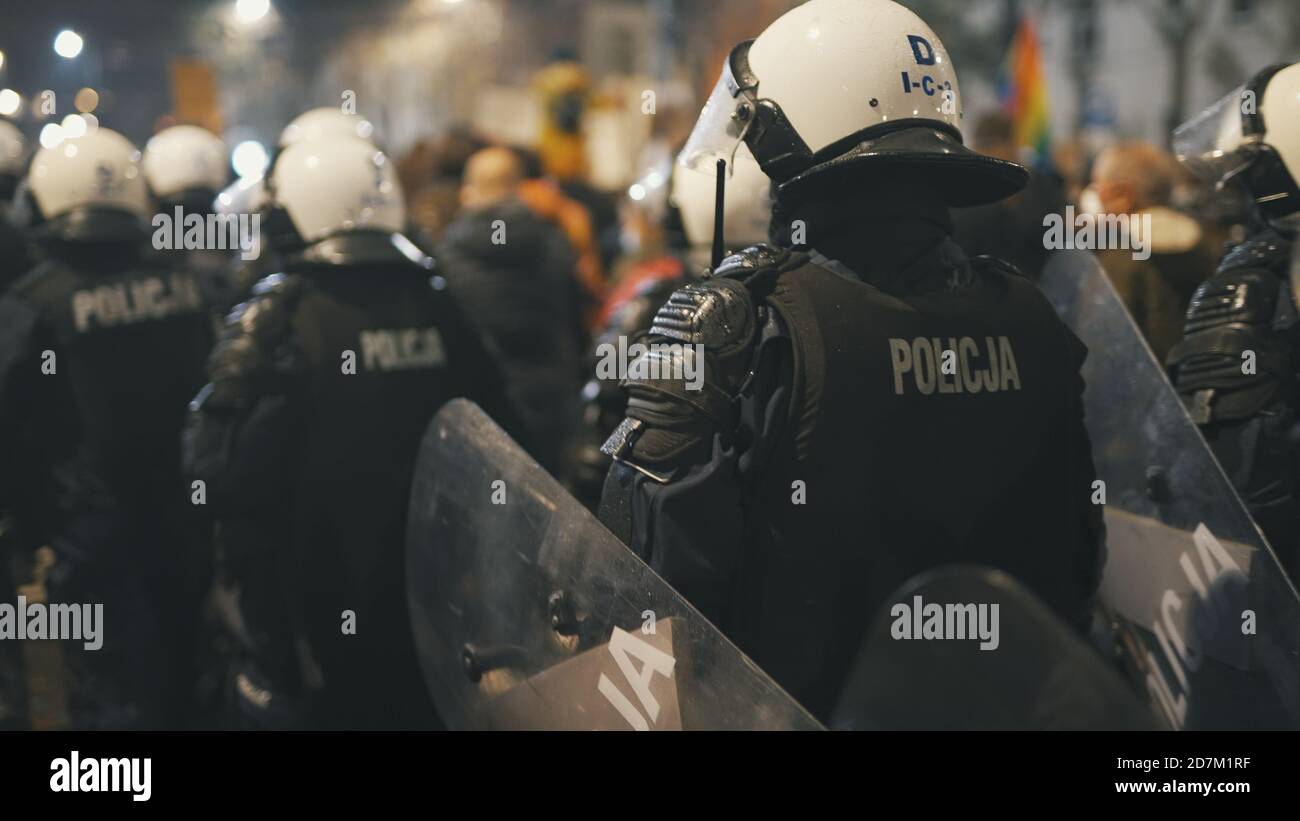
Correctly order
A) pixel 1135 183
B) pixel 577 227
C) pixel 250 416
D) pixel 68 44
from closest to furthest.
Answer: pixel 250 416 → pixel 1135 183 → pixel 577 227 → pixel 68 44

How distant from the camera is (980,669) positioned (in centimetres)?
155

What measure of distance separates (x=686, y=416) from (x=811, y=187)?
512 millimetres

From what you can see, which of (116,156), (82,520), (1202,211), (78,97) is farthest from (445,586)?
(78,97)

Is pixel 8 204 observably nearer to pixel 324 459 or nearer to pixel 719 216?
pixel 324 459

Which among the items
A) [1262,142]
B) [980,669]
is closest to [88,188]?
[1262,142]

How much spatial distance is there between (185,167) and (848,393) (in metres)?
5.65

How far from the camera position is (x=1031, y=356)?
7.75ft

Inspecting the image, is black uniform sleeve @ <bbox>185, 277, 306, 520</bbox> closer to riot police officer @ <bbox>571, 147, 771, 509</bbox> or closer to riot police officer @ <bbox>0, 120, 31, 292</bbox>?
riot police officer @ <bbox>571, 147, 771, 509</bbox>

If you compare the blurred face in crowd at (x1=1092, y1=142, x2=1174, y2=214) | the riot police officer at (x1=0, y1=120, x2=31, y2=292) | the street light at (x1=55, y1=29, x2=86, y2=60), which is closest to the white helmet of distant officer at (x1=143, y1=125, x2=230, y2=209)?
the riot police officer at (x1=0, y1=120, x2=31, y2=292)

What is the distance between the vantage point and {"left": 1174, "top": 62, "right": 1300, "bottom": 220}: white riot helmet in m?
3.21

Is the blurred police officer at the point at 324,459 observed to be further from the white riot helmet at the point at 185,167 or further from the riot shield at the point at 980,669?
the white riot helmet at the point at 185,167

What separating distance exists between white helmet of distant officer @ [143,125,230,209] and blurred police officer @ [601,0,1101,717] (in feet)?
Answer: 16.9

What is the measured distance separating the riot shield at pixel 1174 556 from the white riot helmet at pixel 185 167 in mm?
5081

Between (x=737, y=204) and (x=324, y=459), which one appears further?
(x=737, y=204)
